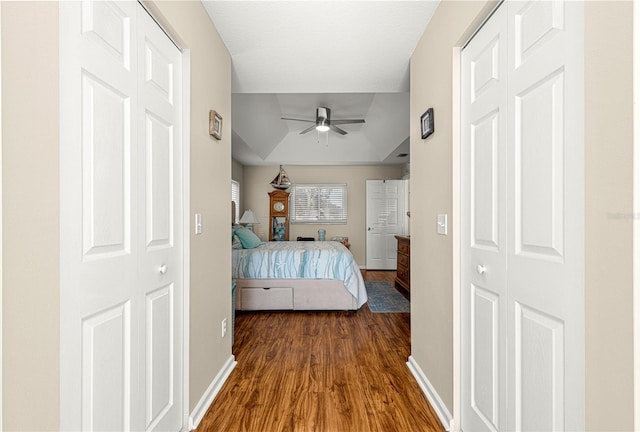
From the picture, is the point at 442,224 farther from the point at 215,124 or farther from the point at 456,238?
the point at 215,124

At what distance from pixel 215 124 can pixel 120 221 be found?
1.04m

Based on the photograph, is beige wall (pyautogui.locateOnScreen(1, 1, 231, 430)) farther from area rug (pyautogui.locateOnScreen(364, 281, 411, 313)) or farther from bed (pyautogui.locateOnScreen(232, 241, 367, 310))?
area rug (pyautogui.locateOnScreen(364, 281, 411, 313))

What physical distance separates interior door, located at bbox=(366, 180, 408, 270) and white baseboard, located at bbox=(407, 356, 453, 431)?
4.50 m

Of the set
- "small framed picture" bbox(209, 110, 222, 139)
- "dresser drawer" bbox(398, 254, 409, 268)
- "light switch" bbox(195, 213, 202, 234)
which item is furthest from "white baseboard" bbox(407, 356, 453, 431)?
"dresser drawer" bbox(398, 254, 409, 268)

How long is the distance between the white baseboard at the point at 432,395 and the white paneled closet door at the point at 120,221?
1.40m

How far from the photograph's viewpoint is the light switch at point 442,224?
1.75 m

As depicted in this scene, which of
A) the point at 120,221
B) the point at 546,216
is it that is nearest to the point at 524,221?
the point at 546,216

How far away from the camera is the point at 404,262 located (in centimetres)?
475
